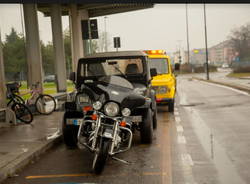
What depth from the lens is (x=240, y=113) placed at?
37.4 feet

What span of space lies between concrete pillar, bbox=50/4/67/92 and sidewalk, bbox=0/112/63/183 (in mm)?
6318

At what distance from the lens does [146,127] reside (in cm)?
706

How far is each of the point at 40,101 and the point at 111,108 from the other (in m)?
7.25

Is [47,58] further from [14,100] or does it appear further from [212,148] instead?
[212,148]

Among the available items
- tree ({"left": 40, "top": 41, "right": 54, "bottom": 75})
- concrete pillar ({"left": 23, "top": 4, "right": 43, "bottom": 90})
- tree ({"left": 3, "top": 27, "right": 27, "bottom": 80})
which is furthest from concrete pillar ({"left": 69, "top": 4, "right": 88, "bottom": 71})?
tree ({"left": 3, "top": 27, "right": 27, "bottom": 80})

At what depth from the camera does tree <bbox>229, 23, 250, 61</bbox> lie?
75000mm

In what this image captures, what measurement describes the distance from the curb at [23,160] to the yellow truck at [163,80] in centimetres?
565

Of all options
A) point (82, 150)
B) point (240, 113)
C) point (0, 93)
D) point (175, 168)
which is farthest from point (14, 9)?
point (175, 168)

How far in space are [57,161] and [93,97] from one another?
1.32m

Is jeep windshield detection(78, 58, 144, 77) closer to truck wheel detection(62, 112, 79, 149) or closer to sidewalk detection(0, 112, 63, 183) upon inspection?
truck wheel detection(62, 112, 79, 149)

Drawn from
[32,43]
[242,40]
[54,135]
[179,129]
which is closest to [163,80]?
[179,129]

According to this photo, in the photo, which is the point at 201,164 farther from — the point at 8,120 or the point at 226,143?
the point at 8,120

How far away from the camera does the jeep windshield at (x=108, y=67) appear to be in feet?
26.9

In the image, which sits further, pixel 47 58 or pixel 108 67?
pixel 47 58
